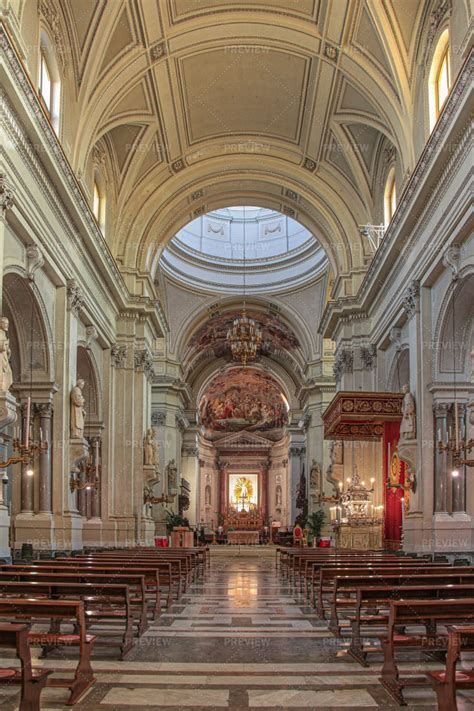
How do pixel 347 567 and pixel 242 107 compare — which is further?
pixel 242 107

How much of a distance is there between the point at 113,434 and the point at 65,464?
584 cm

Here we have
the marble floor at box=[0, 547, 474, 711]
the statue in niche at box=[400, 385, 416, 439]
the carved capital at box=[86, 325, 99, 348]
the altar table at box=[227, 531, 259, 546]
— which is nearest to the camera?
the marble floor at box=[0, 547, 474, 711]

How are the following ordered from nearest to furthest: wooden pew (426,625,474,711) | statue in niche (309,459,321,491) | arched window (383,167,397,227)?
wooden pew (426,625,474,711), arched window (383,167,397,227), statue in niche (309,459,321,491)

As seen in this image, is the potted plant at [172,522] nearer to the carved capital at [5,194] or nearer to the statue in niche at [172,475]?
the statue in niche at [172,475]

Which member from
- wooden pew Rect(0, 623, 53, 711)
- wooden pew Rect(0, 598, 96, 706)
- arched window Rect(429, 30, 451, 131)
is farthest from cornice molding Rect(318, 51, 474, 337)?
wooden pew Rect(0, 623, 53, 711)

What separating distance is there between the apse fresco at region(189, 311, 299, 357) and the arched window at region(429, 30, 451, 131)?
23.0 m

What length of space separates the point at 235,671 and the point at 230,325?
1376 inches

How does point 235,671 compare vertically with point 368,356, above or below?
below

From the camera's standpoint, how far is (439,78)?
50.1ft

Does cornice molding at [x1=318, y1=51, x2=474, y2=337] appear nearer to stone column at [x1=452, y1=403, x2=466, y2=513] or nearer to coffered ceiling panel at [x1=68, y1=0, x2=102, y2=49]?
stone column at [x1=452, y1=403, x2=466, y2=513]

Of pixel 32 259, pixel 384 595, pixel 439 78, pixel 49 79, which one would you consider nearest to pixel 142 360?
pixel 49 79

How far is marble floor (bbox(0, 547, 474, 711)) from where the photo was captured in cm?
511

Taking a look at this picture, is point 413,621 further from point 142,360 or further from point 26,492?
point 142,360

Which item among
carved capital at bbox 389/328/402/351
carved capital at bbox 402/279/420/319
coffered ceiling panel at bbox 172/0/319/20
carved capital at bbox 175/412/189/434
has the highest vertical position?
coffered ceiling panel at bbox 172/0/319/20
